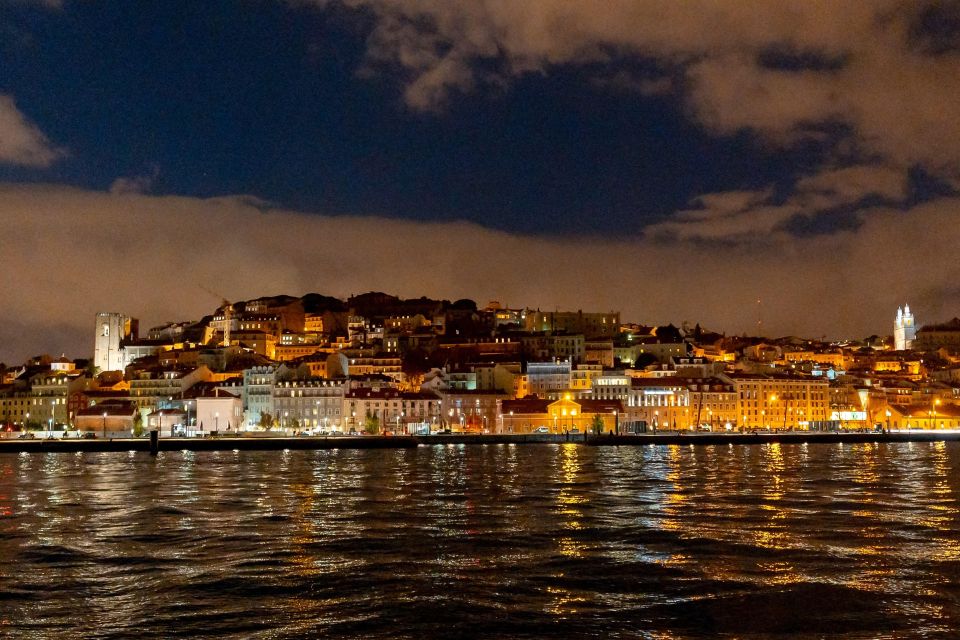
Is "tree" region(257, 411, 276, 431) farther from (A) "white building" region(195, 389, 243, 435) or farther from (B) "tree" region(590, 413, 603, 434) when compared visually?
(B) "tree" region(590, 413, 603, 434)

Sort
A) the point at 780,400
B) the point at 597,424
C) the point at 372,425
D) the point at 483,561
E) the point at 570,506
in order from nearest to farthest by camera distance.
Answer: the point at 483,561
the point at 570,506
the point at 597,424
the point at 372,425
the point at 780,400

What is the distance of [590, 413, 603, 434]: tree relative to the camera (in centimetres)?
6650

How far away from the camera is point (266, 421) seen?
69.8m

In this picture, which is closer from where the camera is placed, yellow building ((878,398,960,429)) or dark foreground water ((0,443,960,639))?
dark foreground water ((0,443,960,639))

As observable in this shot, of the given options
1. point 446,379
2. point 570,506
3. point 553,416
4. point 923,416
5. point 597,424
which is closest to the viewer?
point 570,506

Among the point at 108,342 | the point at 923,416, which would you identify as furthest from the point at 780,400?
the point at 108,342

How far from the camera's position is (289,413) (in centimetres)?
7106

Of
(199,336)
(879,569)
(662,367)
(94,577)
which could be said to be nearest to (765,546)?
(879,569)

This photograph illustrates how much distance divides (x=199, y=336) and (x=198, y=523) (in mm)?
89629

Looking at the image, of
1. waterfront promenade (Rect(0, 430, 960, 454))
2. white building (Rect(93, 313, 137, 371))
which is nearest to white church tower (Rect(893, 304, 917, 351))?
waterfront promenade (Rect(0, 430, 960, 454))

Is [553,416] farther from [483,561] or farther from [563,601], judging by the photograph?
[563,601]

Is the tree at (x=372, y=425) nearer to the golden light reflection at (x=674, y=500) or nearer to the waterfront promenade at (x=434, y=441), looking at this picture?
the waterfront promenade at (x=434, y=441)

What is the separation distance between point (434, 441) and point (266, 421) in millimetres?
14349

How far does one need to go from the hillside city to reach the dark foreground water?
43.8 metres
